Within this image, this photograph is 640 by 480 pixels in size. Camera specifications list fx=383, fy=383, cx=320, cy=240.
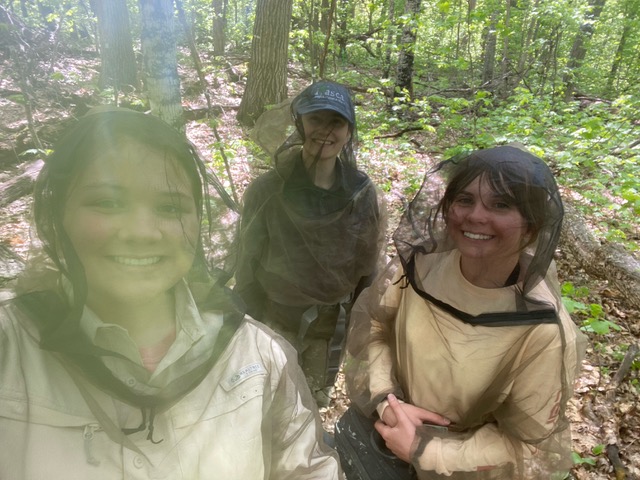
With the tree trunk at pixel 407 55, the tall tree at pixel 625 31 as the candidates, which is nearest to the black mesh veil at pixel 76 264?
the tree trunk at pixel 407 55

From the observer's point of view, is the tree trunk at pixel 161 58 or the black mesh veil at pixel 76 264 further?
the tree trunk at pixel 161 58

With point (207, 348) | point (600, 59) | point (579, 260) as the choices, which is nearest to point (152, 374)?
point (207, 348)

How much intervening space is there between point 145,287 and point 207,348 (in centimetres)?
25

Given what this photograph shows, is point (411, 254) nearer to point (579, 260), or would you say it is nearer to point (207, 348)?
point (207, 348)

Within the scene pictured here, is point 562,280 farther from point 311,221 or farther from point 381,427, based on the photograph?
point 381,427

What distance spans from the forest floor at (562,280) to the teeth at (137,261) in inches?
11.1

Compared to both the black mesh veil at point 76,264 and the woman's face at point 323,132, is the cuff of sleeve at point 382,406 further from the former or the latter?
the woman's face at point 323,132

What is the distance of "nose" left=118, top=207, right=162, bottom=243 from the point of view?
34.2 inches

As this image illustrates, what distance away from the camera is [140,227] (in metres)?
0.88

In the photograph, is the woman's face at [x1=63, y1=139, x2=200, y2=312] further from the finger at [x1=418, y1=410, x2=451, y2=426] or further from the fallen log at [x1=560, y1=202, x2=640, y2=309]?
the fallen log at [x1=560, y1=202, x2=640, y2=309]

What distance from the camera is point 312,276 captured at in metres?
2.44

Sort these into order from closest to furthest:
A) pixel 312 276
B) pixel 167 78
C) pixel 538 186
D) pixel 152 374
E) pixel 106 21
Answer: pixel 152 374 < pixel 538 186 < pixel 167 78 < pixel 312 276 < pixel 106 21

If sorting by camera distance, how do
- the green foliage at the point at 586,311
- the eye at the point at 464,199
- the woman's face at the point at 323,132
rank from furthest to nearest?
the green foliage at the point at 586,311, the woman's face at the point at 323,132, the eye at the point at 464,199

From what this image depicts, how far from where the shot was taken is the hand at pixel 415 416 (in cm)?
163
